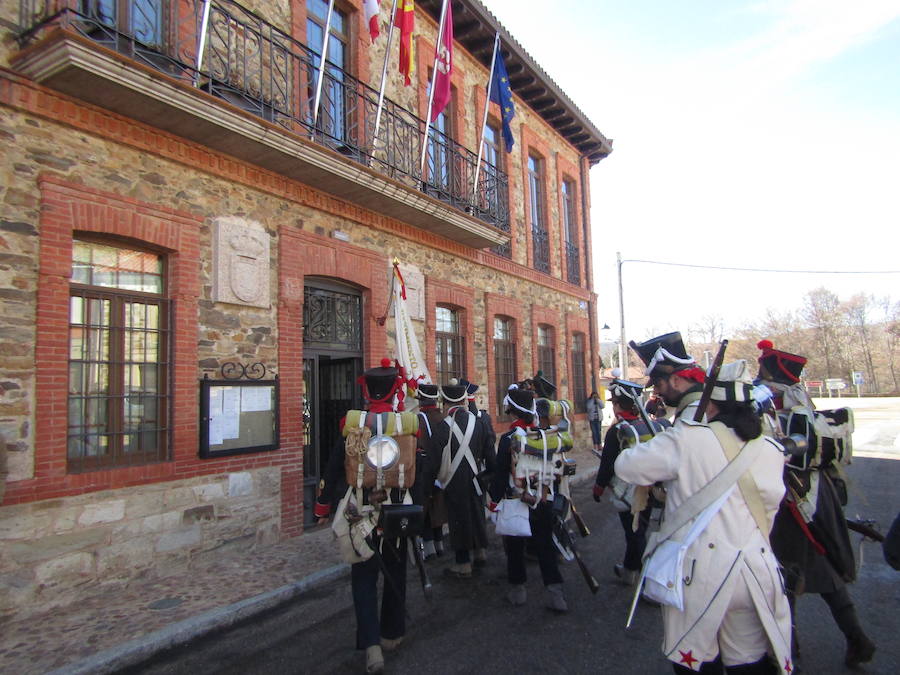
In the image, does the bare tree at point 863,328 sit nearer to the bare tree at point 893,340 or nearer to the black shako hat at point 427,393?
the bare tree at point 893,340

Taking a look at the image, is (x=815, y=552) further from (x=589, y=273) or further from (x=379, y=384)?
(x=589, y=273)

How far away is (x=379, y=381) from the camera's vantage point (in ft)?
14.1

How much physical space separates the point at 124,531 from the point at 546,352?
36.1 ft

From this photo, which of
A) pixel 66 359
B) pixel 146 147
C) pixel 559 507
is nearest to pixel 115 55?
pixel 146 147

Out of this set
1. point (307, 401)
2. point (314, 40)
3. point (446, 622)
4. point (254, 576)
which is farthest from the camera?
point (314, 40)

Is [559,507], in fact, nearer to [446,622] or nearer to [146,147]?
[446,622]

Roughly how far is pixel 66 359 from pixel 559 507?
4604 millimetres

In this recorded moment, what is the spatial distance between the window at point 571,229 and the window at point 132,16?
39.4 feet

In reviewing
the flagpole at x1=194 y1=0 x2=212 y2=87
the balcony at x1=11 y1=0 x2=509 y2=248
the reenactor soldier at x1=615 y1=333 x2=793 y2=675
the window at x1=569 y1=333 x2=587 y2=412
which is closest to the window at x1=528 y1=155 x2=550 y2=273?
the window at x1=569 y1=333 x2=587 y2=412

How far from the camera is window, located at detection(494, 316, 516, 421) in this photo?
12.5 meters

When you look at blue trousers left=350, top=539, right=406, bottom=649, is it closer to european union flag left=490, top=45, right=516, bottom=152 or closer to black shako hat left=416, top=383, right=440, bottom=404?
black shako hat left=416, top=383, right=440, bottom=404

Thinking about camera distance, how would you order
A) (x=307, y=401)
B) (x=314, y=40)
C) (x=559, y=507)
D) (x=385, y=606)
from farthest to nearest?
(x=314, y=40)
(x=307, y=401)
(x=559, y=507)
(x=385, y=606)

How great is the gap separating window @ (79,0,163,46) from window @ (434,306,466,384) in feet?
19.9

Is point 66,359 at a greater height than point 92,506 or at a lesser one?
greater
